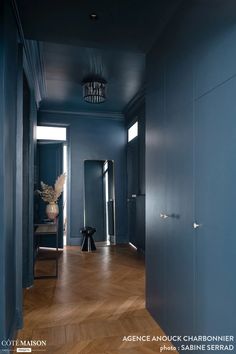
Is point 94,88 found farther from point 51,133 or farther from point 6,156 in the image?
point 6,156

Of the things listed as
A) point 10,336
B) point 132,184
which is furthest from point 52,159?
point 10,336

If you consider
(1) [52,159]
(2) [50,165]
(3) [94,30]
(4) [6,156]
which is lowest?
(4) [6,156]

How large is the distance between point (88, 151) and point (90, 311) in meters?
3.70

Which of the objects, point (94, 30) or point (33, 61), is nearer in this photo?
point (94, 30)

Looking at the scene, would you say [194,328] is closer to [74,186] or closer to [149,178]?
[149,178]

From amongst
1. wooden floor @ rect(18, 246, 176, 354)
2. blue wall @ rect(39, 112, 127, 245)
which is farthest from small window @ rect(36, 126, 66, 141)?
wooden floor @ rect(18, 246, 176, 354)

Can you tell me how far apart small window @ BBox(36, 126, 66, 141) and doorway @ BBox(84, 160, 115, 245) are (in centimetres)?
80

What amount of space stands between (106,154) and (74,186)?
104cm

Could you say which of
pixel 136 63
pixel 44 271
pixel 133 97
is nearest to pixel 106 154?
pixel 133 97

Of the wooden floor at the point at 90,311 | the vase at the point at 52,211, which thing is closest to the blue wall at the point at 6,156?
the wooden floor at the point at 90,311

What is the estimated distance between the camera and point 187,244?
1.77 m

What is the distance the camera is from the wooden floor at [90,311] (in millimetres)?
2020

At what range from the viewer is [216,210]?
4.78 feet

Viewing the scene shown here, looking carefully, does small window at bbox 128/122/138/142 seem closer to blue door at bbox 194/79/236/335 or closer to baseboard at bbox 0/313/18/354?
blue door at bbox 194/79/236/335
